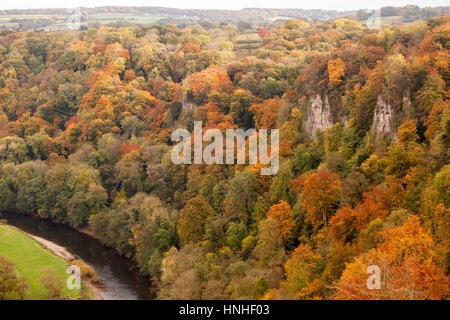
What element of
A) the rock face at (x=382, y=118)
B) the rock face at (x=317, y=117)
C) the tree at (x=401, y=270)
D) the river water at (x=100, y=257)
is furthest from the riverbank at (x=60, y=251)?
the rock face at (x=382, y=118)

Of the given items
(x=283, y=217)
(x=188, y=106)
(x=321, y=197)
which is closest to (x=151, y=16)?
(x=188, y=106)

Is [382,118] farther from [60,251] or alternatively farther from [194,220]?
[60,251]

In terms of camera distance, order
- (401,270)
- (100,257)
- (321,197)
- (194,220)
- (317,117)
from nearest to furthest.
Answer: (401,270) < (321,197) < (194,220) < (317,117) < (100,257)

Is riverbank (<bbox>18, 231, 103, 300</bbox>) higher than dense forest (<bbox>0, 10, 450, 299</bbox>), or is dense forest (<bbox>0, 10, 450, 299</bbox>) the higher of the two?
dense forest (<bbox>0, 10, 450, 299</bbox>)

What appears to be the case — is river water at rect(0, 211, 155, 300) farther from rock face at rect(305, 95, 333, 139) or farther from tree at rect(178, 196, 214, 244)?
rock face at rect(305, 95, 333, 139)

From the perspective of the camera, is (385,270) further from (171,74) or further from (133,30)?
(133,30)

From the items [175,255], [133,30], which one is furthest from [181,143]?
[133,30]

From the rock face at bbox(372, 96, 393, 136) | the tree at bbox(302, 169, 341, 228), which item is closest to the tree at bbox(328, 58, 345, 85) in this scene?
the rock face at bbox(372, 96, 393, 136)
